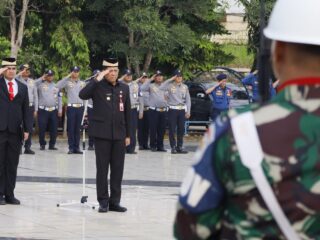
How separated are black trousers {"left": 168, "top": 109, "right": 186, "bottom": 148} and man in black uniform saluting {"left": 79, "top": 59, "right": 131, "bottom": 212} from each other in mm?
12330

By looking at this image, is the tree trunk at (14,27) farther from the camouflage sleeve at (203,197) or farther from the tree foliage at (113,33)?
the camouflage sleeve at (203,197)

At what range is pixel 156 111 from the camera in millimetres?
26281

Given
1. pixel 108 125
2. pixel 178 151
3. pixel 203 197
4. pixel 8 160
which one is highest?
pixel 203 197

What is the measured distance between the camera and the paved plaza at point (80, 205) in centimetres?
1124

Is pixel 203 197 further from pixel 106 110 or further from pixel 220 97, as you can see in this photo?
pixel 220 97

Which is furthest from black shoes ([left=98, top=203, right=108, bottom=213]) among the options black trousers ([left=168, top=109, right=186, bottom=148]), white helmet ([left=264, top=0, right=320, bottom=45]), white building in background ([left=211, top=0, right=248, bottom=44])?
white building in background ([left=211, top=0, right=248, bottom=44])

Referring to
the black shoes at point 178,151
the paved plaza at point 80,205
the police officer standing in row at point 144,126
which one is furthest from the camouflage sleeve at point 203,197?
the police officer standing in row at point 144,126

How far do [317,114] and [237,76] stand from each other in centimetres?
2762

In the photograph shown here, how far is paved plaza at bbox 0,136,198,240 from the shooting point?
11242 mm

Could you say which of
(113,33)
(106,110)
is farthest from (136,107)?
(106,110)

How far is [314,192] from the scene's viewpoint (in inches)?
108

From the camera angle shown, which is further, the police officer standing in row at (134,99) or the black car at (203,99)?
the black car at (203,99)

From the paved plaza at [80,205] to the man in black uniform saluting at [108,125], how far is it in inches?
19.4

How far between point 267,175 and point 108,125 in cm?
1001
